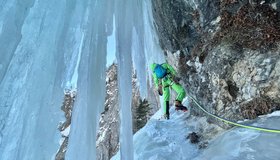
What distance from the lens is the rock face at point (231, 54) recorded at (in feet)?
22.9

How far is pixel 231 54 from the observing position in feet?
25.1

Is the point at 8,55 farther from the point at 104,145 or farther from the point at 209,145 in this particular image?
the point at 104,145

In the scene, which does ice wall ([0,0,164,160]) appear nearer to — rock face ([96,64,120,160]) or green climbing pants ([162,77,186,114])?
green climbing pants ([162,77,186,114])

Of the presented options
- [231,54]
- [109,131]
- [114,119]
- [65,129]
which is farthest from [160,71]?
[65,129]

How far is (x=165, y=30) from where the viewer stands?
11.1 m

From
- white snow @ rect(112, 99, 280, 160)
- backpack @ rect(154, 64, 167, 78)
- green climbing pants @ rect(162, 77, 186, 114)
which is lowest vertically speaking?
white snow @ rect(112, 99, 280, 160)

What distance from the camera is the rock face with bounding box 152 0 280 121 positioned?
697 cm

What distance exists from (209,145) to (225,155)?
1.18 metres

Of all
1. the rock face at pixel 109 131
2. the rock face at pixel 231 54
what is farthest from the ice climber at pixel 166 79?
the rock face at pixel 109 131

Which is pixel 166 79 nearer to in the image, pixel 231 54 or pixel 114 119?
pixel 231 54

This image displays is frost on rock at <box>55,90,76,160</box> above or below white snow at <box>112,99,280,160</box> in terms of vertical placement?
above

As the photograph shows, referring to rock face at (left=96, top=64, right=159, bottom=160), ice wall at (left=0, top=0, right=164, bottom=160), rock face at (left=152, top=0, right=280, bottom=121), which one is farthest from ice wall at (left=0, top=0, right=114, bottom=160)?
rock face at (left=96, top=64, right=159, bottom=160)

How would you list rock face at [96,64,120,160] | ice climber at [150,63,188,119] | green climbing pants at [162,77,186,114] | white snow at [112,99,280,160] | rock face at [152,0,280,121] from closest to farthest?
white snow at [112,99,280,160] → rock face at [152,0,280,121] → green climbing pants at [162,77,186,114] → ice climber at [150,63,188,119] → rock face at [96,64,120,160]

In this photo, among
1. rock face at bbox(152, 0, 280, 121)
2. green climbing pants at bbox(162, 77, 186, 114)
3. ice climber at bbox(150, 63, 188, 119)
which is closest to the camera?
rock face at bbox(152, 0, 280, 121)
